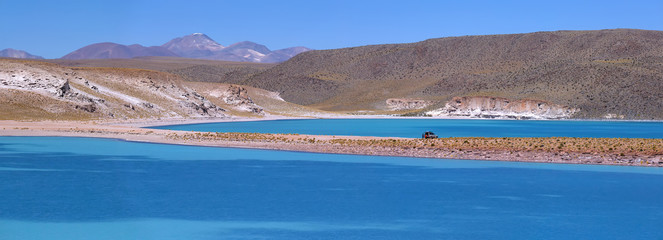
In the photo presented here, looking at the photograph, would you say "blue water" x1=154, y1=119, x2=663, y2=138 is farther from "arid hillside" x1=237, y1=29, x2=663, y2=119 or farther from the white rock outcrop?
the white rock outcrop

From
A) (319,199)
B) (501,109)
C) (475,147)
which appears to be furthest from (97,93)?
(501,109)

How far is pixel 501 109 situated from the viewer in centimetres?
11388

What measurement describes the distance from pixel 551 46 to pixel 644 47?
880 inches

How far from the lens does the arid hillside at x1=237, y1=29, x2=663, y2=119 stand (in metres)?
110

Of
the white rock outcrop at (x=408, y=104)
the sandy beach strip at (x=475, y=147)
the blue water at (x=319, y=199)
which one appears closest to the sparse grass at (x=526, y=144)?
the sandy beach strip at (x=475, y=147)

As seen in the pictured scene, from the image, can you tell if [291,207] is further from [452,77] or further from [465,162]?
[452,77]

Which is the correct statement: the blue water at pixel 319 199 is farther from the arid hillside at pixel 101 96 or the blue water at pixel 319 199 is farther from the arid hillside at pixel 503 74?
the arid hillside at pixel 503 74

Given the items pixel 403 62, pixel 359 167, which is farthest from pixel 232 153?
pixel 403 62

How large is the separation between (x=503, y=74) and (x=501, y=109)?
92.7 feet

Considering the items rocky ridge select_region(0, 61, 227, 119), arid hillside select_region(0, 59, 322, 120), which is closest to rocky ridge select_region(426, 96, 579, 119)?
arid hillside select_region(0, 59, 322, 120)

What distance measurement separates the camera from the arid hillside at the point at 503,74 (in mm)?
109812

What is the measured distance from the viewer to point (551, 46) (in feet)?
530

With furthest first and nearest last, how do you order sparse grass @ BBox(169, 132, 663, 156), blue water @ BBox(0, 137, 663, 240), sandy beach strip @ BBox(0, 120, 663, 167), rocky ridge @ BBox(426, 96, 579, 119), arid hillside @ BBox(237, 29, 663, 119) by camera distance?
arid hillside @ BBox(237, 29, 663, 119)
rocky ridge @ BBox(426, 96, 579, 119)
sparse grass @ BBox(169, 132, 663, 156)
sandy beach strip @ BBox(0, 120, 663, 167)
blue water @ BBox(0, 137, 663, 240)

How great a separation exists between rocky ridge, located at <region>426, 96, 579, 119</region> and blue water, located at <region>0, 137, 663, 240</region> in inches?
3114
